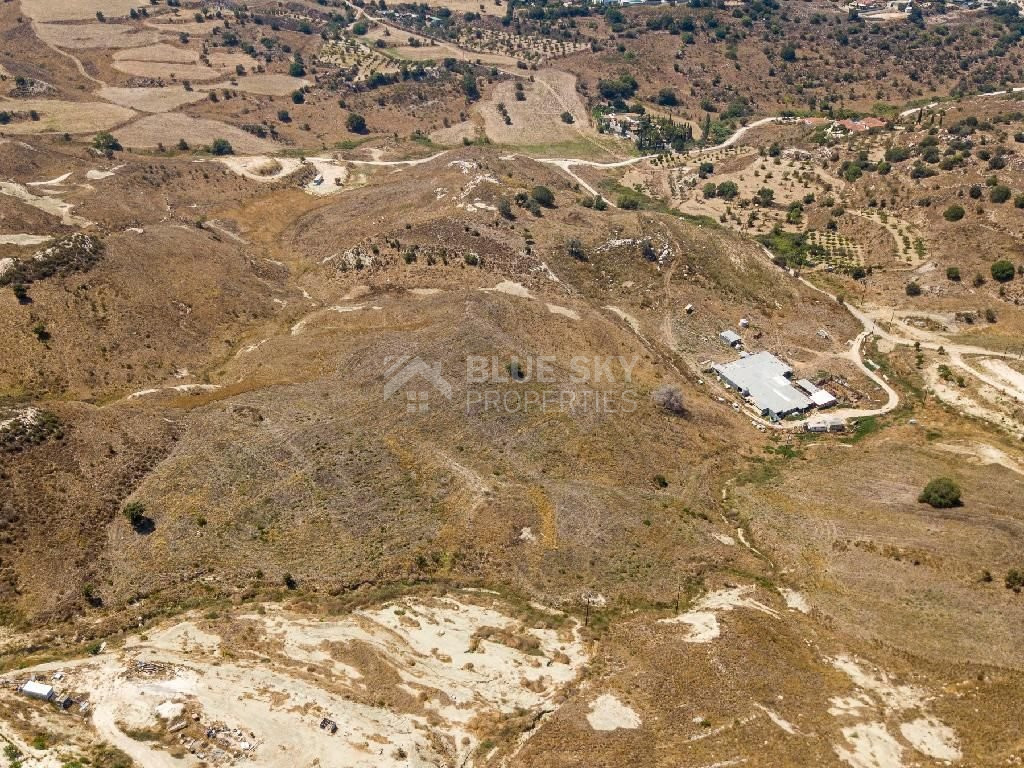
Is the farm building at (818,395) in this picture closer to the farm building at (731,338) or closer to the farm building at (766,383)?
the farm building at (766,383)

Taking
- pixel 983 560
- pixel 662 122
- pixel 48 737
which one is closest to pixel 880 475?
pixel 983 560

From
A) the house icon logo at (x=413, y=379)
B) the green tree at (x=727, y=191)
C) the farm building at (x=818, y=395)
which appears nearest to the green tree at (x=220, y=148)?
the house icon logo at (x=413, y=379)

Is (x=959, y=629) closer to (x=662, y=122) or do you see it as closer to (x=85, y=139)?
Result: (x=662, y=122)

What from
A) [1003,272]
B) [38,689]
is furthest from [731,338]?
[38,689]

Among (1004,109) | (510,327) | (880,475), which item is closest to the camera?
(880,475)

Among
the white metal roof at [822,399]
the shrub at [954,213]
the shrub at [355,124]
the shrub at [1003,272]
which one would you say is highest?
the shrub at [355,124]

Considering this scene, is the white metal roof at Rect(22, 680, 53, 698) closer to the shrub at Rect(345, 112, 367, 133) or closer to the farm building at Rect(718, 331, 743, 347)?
the farm building at Rect(718, 331, 743, 347)
